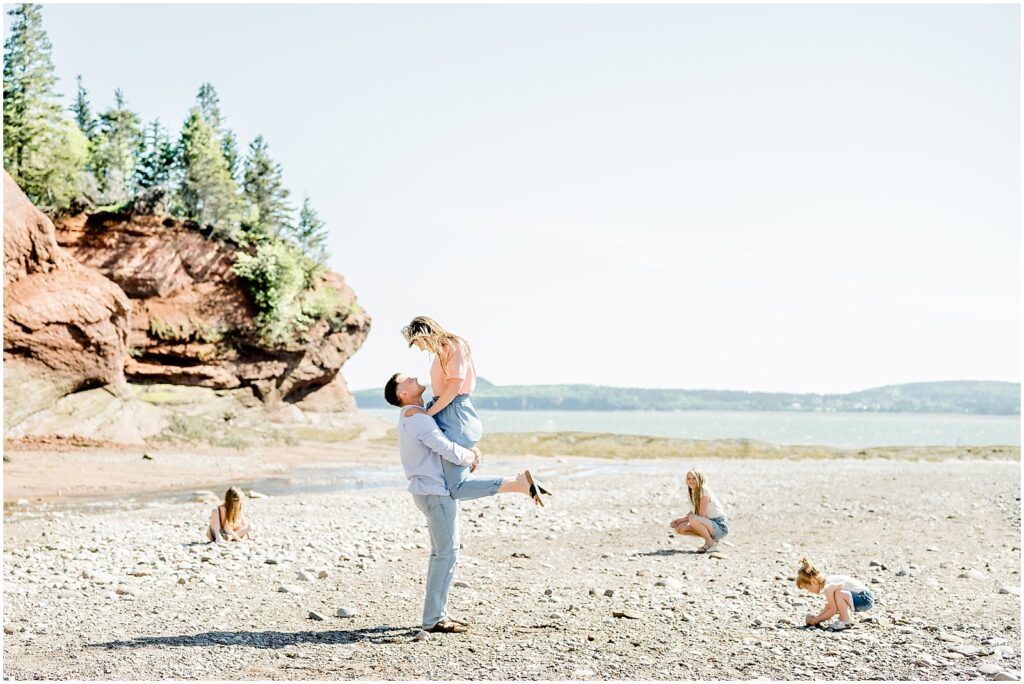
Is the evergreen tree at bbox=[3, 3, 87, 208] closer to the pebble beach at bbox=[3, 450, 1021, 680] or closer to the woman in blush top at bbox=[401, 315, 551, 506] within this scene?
the pebble beach at bbox=[3, 450, 1021, 680]

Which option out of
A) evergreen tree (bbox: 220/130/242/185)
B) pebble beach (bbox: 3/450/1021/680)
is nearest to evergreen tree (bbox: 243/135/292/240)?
evergreen tree (bbox: 220/130/242/185)

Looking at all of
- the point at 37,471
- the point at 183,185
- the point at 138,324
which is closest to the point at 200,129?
the point at 183,185

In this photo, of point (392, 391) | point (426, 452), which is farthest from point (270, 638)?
point (392, 391)

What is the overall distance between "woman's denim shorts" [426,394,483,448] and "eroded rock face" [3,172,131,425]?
27218mm

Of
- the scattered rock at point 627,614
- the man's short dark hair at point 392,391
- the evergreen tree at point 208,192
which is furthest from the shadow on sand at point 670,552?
the evergreen tree at point 208,192

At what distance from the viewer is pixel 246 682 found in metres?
6.75

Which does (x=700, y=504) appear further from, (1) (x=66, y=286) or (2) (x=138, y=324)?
(2) (x=138, y=324)

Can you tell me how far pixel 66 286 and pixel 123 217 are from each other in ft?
43.8

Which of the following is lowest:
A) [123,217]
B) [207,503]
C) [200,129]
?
[207,503]

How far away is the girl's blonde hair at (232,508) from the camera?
13844 millimetres

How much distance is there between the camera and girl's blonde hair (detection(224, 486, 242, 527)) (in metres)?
13.8

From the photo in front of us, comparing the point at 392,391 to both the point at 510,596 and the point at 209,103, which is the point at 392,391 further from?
the point at 209,103

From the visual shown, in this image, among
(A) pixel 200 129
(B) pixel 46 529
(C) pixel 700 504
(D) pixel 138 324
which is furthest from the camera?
(A) pixel 200 129

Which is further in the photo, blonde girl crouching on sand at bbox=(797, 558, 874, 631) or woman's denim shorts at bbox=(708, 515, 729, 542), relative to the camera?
woman's denim shorts at bbox=(708, 515, 729, 542)
